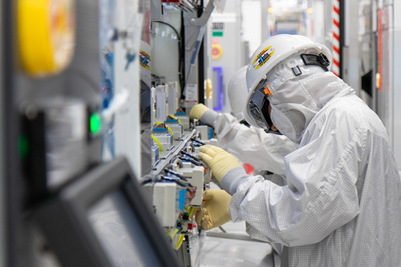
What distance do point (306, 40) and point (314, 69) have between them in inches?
5.6

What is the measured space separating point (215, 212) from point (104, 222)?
1.36m

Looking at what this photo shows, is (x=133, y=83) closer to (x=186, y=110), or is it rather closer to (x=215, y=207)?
(x=215, y=207)

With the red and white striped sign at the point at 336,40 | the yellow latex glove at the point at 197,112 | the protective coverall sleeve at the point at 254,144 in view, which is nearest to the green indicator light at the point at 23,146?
the protective coverall sleeve at the point at 254,144

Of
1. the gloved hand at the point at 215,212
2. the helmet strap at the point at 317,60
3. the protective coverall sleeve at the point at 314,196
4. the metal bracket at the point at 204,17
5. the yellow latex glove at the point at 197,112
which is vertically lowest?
the gloved hand at the point at 215,212

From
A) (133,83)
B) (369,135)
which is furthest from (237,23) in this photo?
(133,83)

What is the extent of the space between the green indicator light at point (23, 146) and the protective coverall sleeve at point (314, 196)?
3.71 feet

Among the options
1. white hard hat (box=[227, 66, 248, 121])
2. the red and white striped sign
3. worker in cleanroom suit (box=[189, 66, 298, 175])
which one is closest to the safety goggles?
worker in cleanroom suit (box=[189, 66, 298, 175])

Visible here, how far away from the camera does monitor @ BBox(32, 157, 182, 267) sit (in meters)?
0.42

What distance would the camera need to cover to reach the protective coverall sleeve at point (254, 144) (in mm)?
2678

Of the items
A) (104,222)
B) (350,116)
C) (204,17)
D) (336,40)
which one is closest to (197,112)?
(204,17)

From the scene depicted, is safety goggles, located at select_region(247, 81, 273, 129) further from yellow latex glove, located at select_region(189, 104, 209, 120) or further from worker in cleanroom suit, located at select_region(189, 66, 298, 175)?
yellow latex glove, located at select_region(189, 104, 209, 120)

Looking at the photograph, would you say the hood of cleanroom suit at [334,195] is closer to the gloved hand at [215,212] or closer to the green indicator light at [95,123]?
the gloved hand at [215,212]

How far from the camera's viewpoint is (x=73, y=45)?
448mm

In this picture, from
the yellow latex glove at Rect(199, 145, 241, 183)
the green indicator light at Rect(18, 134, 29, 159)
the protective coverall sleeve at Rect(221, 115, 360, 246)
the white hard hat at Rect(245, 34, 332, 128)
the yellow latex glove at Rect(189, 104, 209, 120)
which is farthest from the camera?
the yellow latex glove at Rect(189, 104, 209, 120)
